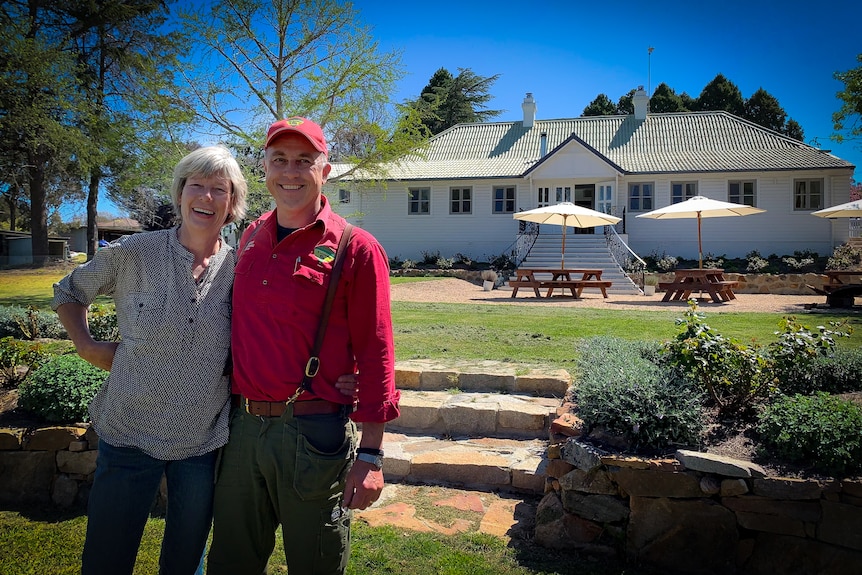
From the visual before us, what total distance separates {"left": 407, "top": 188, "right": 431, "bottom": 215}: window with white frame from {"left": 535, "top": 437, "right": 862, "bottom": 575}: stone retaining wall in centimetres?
2276

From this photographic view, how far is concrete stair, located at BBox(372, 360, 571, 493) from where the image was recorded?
14.4 feet

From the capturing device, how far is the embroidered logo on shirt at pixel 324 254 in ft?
6.57

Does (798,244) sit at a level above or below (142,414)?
above

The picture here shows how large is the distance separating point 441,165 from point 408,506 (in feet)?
78.2

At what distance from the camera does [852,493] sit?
2990mm

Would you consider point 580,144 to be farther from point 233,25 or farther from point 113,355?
point 113,355

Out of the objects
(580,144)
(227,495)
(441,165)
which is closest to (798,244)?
(580,144)

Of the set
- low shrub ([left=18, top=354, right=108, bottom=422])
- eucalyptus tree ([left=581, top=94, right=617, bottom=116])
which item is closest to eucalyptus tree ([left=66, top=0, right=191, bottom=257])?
low shrub ([left=18, top=354, right=108, bottom=422])

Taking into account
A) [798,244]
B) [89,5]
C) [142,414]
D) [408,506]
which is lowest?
[408,506]

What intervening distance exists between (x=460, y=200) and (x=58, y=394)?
873 inches

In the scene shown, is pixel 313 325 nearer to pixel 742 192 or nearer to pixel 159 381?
pixel 159 381

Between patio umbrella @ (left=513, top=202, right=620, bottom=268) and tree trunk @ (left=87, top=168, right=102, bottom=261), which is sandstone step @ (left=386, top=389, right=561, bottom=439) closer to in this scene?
patio umbrella @ (left=513, top=202, right=620, bottom=268)

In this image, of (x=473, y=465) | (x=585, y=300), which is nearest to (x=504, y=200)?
(x=585, y=300)

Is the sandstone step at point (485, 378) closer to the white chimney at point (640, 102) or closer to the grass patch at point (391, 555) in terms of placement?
the grass patch at point (391, 555)
